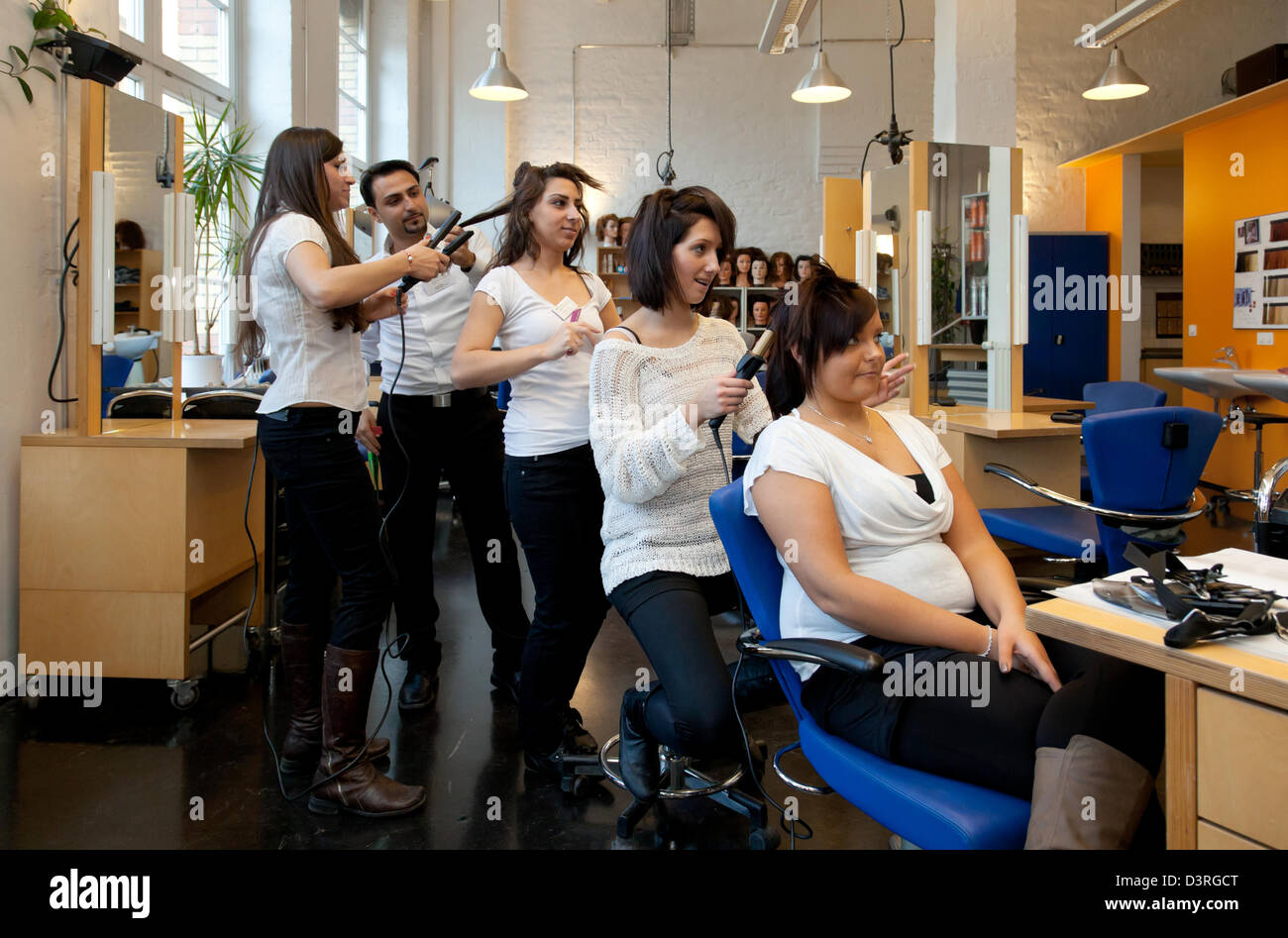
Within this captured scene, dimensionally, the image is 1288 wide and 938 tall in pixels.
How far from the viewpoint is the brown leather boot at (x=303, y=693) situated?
256 centimetres

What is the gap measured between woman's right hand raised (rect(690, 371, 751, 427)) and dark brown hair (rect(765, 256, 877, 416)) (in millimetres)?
129

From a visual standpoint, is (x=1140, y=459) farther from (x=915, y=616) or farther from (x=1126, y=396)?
(x=1126, y=396)

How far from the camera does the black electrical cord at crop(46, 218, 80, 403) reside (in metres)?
3.35

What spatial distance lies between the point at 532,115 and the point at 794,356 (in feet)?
31.9

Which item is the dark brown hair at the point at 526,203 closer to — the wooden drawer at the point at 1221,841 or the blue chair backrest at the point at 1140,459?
the blue chair backrest at the point at 1140,459

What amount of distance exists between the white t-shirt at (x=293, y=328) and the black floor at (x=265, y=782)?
0.96 metres

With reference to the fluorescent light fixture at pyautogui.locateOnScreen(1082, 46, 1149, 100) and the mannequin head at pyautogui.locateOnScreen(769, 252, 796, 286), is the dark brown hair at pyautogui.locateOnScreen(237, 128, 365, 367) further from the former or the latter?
the mannequin head at pyautogui.locateOnScreen(769, 252, 796, 286)

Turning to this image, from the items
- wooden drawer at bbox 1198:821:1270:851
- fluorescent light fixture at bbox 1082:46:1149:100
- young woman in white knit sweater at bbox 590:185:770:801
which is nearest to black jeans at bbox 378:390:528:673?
young woman in white knit sweater at bbox 590:185:770:801

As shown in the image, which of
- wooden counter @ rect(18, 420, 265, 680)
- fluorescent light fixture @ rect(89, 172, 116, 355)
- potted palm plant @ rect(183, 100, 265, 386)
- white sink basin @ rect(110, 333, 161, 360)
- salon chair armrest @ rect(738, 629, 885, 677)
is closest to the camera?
salon chair armrest @ rect(738, 629, 885, 677)

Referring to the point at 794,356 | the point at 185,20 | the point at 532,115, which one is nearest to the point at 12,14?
the point at 794,356

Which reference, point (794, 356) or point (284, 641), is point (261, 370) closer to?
point (284, 641)

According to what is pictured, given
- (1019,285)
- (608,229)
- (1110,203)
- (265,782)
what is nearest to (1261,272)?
(1110,203)

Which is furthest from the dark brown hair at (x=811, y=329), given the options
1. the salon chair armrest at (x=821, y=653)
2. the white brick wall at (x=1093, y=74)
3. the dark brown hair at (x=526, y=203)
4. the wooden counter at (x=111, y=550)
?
the white brick wall at (x=1093, y=74)
